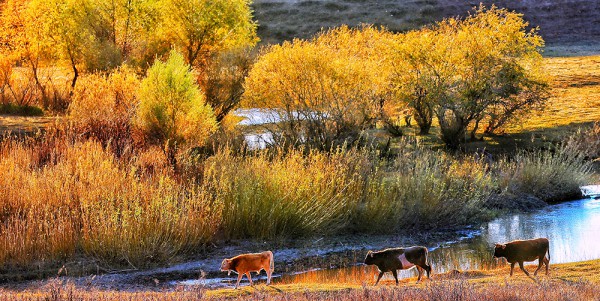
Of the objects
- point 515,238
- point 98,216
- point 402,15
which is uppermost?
point 402,15

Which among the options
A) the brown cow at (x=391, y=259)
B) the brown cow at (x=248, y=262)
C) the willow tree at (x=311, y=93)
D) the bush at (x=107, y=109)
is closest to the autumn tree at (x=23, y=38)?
the bush at (x=107, y=109)

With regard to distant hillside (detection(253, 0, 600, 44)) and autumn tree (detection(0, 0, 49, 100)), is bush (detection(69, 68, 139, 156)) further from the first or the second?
distant hillside (detection(253, 0, 600, 44))

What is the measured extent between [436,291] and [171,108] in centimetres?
1252

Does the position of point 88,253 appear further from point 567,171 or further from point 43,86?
point 43,86

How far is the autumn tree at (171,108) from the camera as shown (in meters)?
20.1

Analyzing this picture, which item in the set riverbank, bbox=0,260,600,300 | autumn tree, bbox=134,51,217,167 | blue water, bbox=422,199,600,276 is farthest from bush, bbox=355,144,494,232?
riverbank, bbox=0,260,600,300

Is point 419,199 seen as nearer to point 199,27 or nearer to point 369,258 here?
point 369,258

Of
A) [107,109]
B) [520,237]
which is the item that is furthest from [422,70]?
[520,237]

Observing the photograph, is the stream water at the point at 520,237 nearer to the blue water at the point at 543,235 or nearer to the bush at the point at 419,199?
the blue water at the point at 543,235

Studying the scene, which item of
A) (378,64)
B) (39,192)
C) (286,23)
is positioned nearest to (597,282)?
(39,192)

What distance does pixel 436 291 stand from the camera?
8.97 meters

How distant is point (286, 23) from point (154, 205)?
159ft

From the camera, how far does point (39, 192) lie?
15680mm

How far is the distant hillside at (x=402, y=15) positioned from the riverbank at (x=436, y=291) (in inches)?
1849
